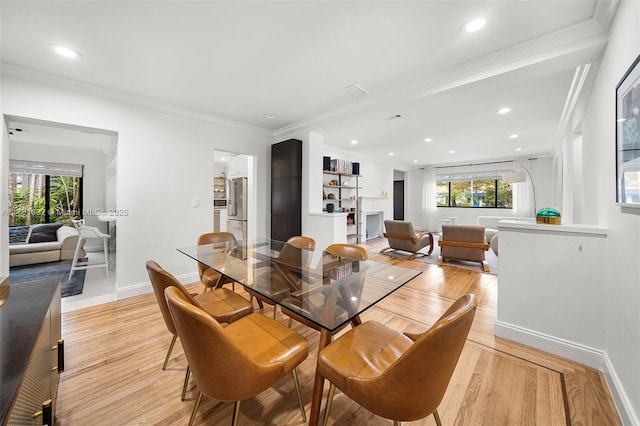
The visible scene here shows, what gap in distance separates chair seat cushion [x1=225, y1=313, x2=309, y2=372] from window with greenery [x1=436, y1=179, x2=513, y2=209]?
839 cm

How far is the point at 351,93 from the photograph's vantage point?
2.84m

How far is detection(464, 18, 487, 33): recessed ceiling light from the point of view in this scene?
171 centimetres

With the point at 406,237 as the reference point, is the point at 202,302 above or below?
below

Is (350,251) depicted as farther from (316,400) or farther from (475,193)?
(475,193)

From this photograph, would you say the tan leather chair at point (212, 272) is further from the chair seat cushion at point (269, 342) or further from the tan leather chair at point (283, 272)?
the chair seat cushion at point (269, 342)

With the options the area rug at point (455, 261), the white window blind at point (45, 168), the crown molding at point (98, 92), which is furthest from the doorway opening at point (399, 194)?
the white window blind at point (45, 168)

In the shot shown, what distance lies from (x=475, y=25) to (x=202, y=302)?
2862mm

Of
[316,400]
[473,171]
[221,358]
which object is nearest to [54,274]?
[221,358]

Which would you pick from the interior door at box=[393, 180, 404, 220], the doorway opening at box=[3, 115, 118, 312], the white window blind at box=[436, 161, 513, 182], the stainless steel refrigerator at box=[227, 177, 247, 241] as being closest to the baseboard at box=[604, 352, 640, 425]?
the stainless steel refrigerator at box=[227, 177, 247, 241]

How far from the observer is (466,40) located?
193cm

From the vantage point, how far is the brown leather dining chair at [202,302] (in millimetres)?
1353

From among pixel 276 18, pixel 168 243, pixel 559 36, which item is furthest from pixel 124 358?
pixel 559 36

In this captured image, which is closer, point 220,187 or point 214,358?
point 214,358

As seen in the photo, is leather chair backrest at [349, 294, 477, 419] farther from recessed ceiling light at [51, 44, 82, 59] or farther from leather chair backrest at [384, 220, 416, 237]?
leather chair backrest at [384, 220, 416, 237]
